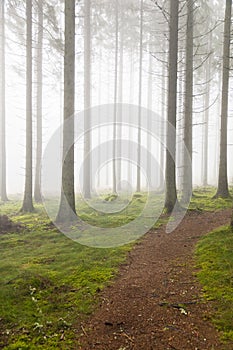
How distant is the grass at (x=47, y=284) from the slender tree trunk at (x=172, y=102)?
13.3 feet

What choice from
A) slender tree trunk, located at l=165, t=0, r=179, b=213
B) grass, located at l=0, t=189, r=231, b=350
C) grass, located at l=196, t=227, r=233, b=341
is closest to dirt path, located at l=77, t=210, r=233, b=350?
grass, located at l=196, t=227, r=233, b=341

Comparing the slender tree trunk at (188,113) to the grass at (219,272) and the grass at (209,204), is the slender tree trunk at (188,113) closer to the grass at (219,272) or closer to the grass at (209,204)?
the grass at (209,204)

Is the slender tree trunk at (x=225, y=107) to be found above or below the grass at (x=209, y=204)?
above

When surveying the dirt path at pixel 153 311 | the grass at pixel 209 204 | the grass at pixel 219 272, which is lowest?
the dirt path at pixel 153 311

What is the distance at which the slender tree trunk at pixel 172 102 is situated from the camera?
10.9 meters

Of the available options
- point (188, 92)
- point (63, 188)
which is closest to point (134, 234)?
point (63, 188)

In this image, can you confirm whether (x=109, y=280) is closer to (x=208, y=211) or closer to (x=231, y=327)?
(x=231, y=327)

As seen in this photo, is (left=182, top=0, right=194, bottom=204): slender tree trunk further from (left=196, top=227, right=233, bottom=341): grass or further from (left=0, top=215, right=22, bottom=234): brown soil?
(left=0, top=215, right=22, bottom=234): brown soil

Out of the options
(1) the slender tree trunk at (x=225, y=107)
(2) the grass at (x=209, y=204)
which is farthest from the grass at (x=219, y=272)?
(1) the slender tree trunk at (x=225, y=107)

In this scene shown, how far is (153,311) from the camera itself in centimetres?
443

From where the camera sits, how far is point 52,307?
457 cm

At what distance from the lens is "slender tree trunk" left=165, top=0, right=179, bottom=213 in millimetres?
10891

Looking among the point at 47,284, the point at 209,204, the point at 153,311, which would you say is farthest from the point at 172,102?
the point at 153,311

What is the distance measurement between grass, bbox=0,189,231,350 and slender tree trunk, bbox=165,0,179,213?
405 cm
